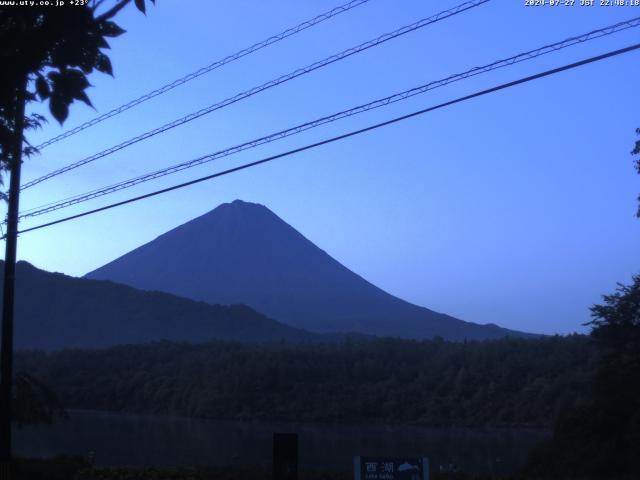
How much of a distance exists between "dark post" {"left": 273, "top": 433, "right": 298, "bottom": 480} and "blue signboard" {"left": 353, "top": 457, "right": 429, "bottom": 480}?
1.13 meters

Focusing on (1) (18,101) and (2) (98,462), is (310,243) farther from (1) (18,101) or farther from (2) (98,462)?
(1) (18,101)

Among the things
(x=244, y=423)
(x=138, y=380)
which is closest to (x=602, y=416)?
(x=244, y=423)

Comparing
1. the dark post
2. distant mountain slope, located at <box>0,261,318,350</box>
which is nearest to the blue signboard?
the dark post

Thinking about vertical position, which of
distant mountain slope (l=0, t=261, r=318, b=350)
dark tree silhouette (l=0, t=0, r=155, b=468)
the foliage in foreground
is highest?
distant mountain slope (l=0, t=261, r=318, b=350)

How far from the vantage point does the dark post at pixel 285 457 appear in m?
10.2

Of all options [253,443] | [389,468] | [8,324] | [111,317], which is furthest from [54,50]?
[111,317]

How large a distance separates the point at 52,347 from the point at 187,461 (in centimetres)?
7146

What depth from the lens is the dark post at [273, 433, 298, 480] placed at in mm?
10188

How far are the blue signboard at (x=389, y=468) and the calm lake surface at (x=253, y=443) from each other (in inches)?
428

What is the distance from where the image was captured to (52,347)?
3578 inches

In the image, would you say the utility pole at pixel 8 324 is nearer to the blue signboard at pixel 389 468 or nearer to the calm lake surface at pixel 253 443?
the calm lake surface at pixel 253 443

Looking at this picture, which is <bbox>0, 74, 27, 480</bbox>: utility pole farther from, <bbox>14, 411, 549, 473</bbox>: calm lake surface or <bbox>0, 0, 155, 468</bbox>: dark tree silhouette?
<bbox>0, 0, 155, 468</bbox>: dark tree silhouette

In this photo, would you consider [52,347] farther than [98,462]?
Yes

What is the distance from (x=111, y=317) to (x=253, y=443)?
232 ft
